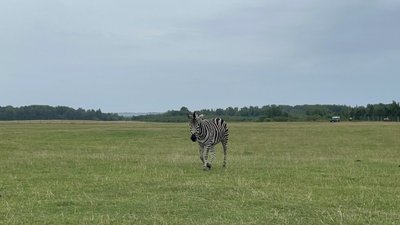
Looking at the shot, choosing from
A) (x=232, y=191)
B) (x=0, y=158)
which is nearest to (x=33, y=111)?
(x=0, y=158)

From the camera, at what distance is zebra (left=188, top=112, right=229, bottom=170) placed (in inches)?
793

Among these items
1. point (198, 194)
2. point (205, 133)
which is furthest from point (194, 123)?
point (198, 194)

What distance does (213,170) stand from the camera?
1981cm

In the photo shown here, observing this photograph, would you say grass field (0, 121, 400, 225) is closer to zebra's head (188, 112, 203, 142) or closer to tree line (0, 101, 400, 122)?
zebra's head (188, 112, 203, 142)

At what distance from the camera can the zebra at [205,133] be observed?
2014 centimetres

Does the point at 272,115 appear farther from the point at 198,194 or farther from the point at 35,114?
the point at 198,194

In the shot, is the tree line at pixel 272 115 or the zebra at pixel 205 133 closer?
the zebra at pixel 205 133

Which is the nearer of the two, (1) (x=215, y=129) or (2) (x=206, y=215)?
(2) (x=206, y=215)

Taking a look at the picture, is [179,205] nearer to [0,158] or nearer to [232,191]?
[232,191]

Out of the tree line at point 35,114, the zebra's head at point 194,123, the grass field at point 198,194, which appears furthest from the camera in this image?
the tree line at point 35,114

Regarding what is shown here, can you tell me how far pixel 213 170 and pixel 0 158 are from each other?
12.3m

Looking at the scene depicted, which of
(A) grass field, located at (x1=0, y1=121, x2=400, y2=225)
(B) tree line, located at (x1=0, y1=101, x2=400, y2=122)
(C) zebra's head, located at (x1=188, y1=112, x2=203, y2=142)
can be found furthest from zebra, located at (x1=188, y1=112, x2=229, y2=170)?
(B) tree line, located at (x1=0, y1=101, x2=400, y2=122)

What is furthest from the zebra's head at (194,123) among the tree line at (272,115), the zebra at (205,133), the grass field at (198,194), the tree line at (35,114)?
the tree line at (35,114)

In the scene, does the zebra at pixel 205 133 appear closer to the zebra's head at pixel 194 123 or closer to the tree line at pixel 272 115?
the zebra's head at pixel 194 123
